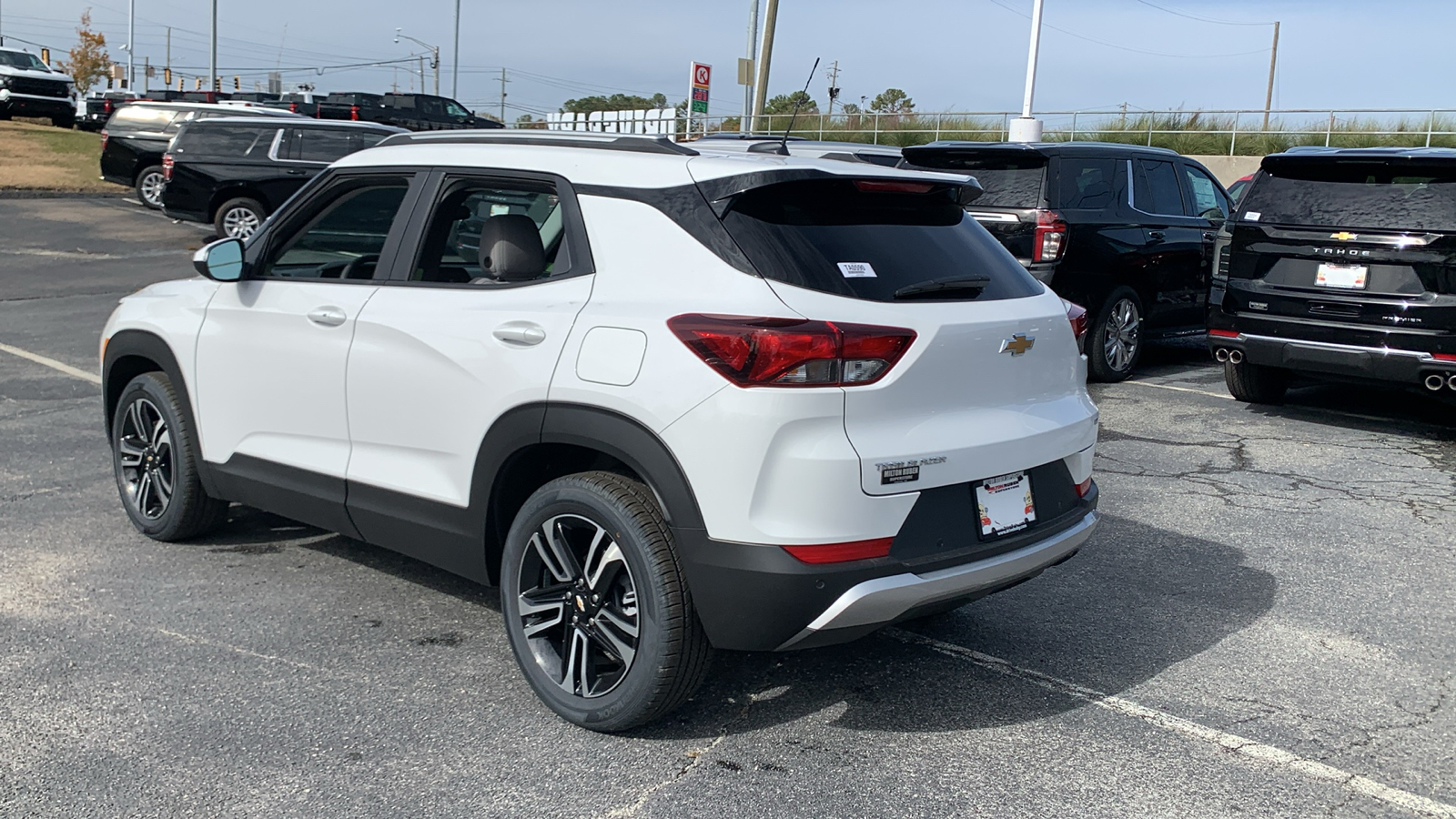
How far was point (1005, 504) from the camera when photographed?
378cm

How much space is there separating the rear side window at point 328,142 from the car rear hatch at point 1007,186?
10555 mm

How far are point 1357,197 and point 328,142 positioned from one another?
14471 millimetres

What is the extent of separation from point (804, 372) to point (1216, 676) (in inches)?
80.1

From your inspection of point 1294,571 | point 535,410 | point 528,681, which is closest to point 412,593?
point 528,681

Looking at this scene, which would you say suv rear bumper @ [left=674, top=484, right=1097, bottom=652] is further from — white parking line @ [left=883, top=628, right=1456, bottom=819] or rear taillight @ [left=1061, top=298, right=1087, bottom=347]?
rear taillight @ [left=1061, top=298, right=1087, bottom=347]

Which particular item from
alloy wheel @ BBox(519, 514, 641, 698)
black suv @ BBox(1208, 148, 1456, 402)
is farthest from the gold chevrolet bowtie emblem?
black suv @ BBox(1208, 148, 1456, 402)

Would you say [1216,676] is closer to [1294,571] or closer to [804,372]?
[1294,571]

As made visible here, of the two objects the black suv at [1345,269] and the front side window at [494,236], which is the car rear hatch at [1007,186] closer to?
the black suv at [1345,269]

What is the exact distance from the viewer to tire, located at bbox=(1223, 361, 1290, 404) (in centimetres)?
941

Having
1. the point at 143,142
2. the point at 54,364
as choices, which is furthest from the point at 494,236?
the point at 143,142

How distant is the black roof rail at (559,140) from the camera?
12.9 feet

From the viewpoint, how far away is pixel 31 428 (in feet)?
25.0

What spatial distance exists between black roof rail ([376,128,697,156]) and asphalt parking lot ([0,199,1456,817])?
173cm

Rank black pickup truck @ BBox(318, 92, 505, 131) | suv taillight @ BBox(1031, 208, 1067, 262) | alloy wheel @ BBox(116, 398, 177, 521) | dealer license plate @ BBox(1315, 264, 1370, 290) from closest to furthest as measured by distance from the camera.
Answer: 1. alloy wheel @ BBox(116, 398, 177, 521)
2. dealer license plate @ BBox(1315, 264, 1370, 290)
3. suv taillight @ BBox(1031, 208, 1067, 262)
4. black pickup truck @ BBox(318, 92, 505, 131)
